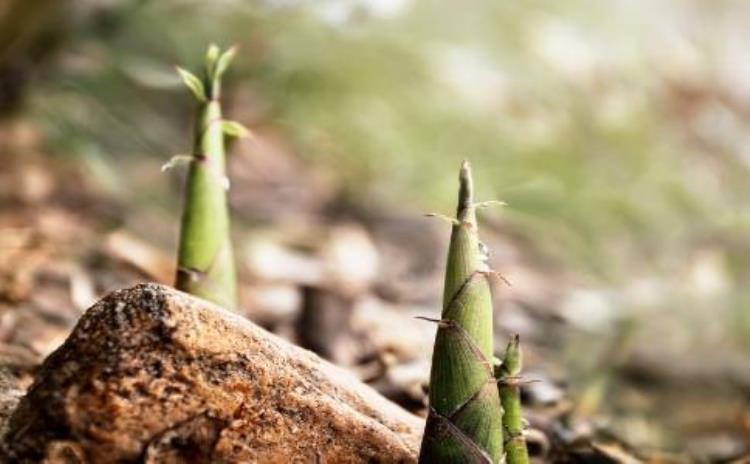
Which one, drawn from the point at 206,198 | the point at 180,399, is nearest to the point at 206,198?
the point at 206,198

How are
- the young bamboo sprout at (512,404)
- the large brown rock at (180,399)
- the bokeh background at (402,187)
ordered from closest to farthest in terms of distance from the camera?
1. the large brown rock at (180,399)
2. the young bamboo sprout at (512,404)
3. the bokeh background at (402,187)

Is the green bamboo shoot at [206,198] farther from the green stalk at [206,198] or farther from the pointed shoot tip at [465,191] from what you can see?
the pointed shoot tip at [465,191]

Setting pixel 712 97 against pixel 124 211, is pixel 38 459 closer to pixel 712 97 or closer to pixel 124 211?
pixel 124 211

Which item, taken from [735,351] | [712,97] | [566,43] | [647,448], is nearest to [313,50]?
[566,43]

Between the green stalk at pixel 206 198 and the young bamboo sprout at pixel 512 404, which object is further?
the green stalk at pixel 206 198

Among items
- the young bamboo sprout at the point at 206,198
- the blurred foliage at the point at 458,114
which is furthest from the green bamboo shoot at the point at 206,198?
the blurred foliage at the point at 458,114

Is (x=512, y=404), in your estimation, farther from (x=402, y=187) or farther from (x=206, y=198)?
(x=402, y=187)
